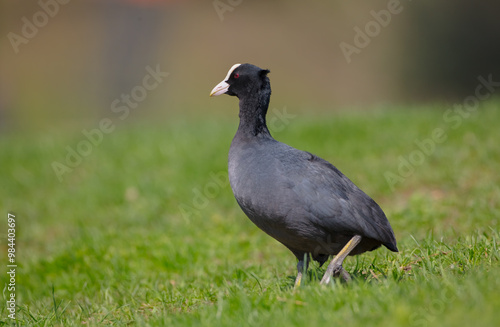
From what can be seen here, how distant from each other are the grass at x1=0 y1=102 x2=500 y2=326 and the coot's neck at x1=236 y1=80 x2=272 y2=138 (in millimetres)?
1024

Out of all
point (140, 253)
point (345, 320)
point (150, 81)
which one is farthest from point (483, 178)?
point (150, 81)

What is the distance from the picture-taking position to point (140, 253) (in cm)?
598

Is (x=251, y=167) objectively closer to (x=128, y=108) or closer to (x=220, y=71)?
(x=220, y=71)

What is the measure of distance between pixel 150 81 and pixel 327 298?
1206 centimetres

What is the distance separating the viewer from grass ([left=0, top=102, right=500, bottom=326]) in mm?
3070
